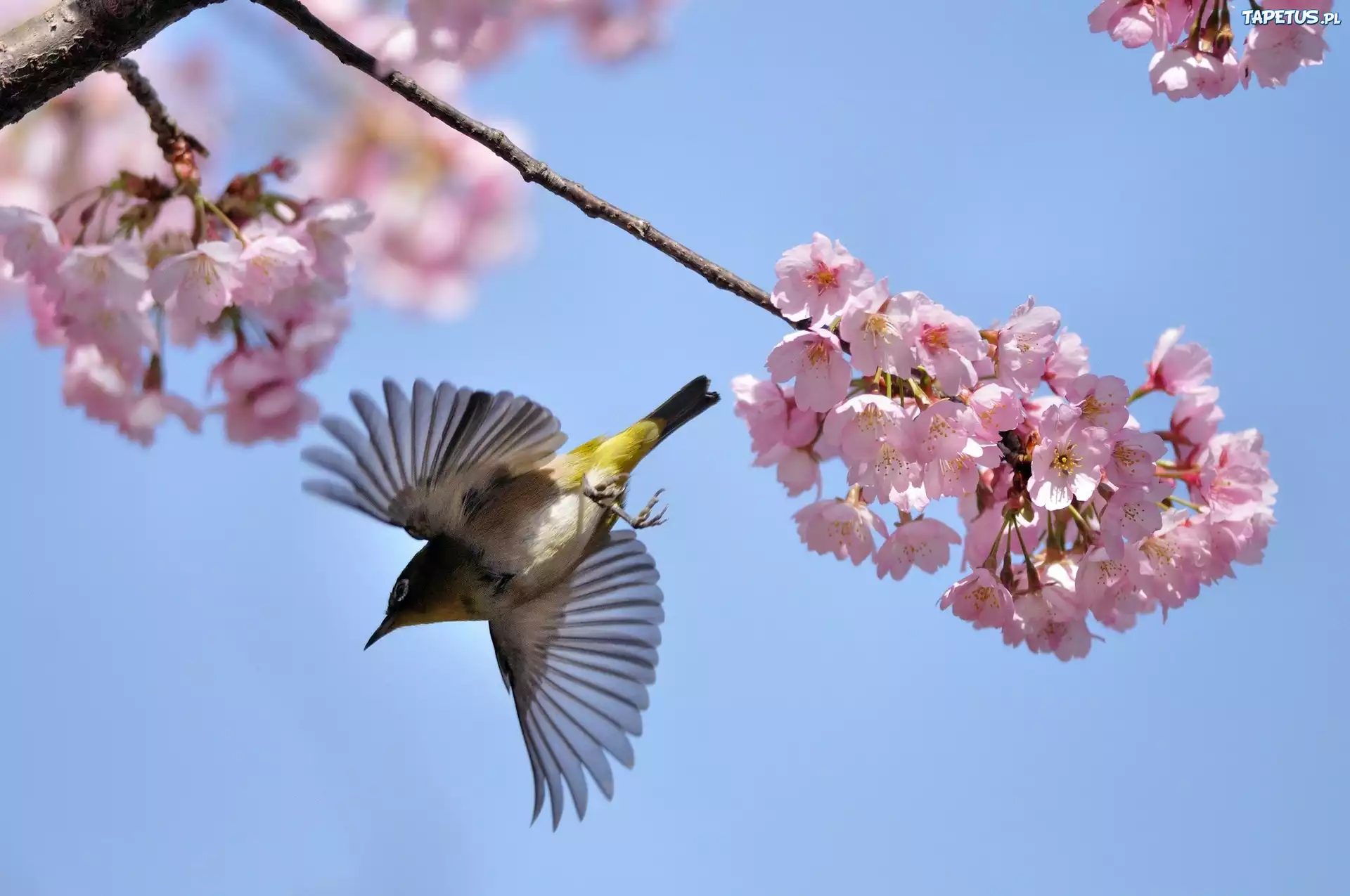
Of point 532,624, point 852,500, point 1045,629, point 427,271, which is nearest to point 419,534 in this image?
point 532,624

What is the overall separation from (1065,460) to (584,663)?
81.9 inches

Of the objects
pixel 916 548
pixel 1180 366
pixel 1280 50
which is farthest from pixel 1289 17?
pixel 916 548

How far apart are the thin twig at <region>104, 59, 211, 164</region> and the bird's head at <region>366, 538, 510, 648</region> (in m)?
1.38

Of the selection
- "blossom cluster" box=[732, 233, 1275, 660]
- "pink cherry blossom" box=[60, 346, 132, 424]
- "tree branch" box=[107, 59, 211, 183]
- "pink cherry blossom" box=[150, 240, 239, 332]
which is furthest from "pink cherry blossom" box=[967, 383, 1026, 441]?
"pink cherry blossom" box=[60, 346, 132, 424]

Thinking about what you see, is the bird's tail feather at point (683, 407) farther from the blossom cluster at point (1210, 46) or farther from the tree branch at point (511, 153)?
the blossom cluster at point (1210, 46)

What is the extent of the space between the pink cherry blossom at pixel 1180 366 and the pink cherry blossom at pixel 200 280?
250 centimetres

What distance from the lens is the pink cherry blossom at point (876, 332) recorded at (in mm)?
2133

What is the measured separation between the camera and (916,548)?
268 cm

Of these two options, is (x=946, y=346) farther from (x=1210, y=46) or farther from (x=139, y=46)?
(x=139, y=46)

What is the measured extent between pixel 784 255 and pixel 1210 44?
1.30 m

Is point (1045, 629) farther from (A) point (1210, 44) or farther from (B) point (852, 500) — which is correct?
(A) point (1210, 44)

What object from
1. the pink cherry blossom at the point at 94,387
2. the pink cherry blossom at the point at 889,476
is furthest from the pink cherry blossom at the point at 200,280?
the pink cherry blossom at the point at 889,476

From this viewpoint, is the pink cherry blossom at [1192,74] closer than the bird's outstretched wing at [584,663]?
Yes

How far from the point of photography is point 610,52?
3596mm
